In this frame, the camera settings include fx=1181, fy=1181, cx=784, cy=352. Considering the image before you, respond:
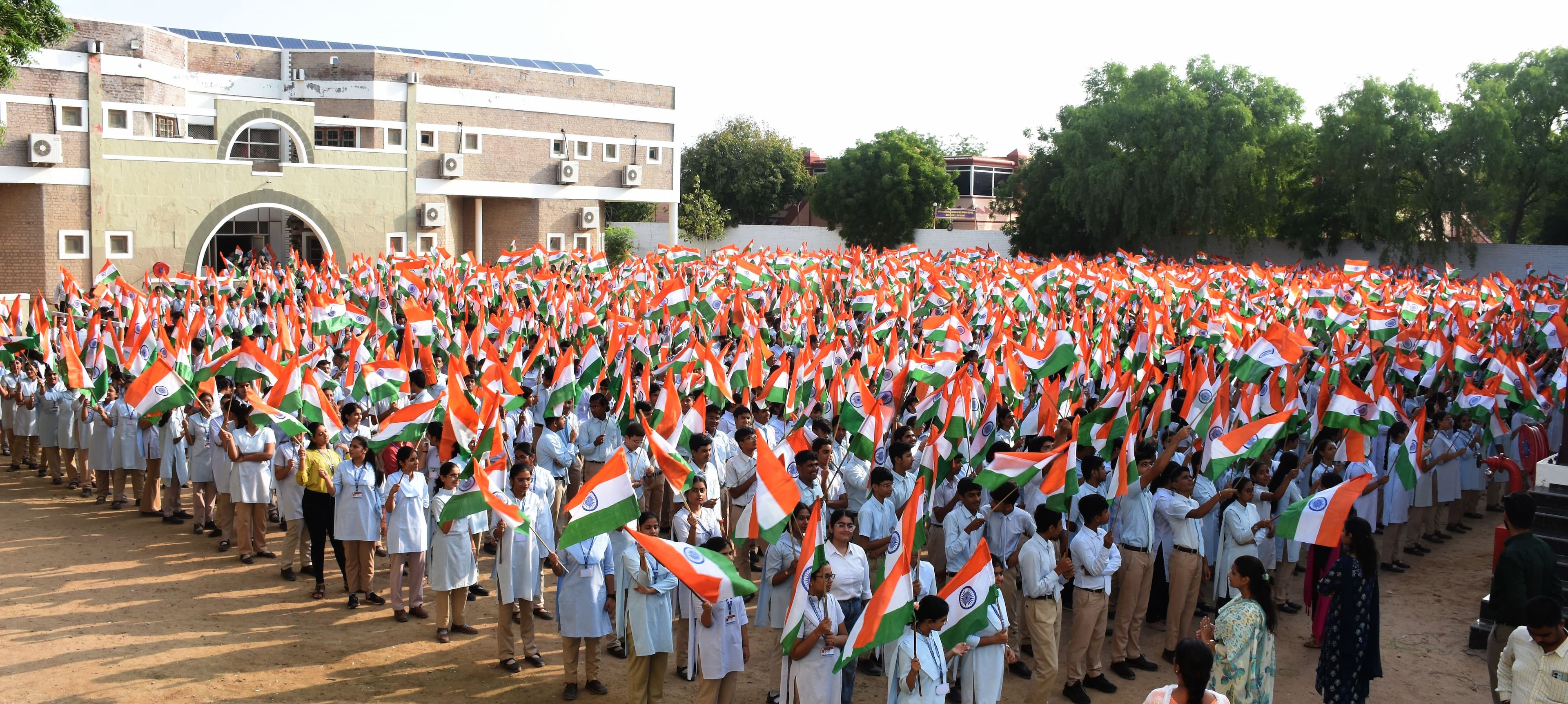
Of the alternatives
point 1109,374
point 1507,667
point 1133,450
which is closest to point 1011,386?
point 1109,374

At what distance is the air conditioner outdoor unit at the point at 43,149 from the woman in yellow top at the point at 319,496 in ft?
80.7

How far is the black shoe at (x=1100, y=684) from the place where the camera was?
751 centimetres

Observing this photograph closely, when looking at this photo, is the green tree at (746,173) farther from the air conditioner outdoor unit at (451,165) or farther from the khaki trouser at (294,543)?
the khaki trouser at (294,543)

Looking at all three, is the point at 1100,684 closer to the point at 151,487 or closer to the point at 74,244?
the point at 151,487

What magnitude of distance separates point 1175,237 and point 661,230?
19.4 m

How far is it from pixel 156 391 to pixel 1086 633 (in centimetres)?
761

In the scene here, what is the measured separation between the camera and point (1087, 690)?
755 centimetres

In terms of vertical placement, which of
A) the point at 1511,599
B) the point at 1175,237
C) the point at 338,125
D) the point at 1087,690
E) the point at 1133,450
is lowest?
the point at 1087,690

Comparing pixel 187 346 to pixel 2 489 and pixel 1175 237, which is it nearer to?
pixel 2 489

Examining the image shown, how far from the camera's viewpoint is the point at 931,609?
5.52 metres

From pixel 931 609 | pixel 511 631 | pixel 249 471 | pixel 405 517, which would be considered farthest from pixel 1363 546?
pixel 249 471

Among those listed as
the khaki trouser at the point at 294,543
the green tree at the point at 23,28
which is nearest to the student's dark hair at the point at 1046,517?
the khaki trouser at the point at 294,543

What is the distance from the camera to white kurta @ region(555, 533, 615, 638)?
6992mm

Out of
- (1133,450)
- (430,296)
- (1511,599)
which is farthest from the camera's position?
(430,296)
